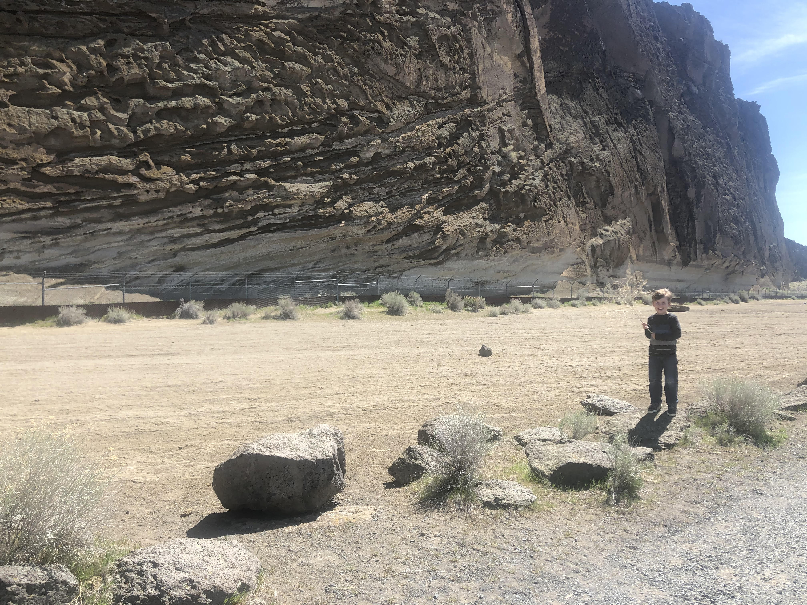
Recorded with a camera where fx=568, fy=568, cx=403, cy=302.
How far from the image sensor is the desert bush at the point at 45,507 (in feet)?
10.2

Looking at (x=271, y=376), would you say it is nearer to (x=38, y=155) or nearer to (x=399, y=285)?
(x=38, y=155)

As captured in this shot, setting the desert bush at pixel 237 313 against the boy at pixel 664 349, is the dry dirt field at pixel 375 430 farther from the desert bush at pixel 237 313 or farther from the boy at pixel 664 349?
the desert bush at pixel 237 313

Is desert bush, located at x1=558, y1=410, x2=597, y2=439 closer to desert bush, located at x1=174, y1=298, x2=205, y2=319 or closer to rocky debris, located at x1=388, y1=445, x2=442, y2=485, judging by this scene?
rocky debris, located at x1=388, y1=445, x2=442, y2=485

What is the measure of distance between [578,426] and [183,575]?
4.73 meters

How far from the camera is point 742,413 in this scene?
6.76 metres

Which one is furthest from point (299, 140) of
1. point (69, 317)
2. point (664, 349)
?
point (664, 349)

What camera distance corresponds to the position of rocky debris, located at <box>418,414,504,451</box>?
527 centimetres

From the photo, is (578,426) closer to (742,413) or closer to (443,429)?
(443,429)

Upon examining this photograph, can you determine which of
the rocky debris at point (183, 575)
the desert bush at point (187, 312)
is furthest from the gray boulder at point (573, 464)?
the desert bush at point (187, 312)

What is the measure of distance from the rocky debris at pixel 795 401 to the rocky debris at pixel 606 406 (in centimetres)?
212

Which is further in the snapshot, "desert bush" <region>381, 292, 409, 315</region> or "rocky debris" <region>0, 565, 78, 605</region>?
"desert bush" <region>381, 292, 409, 315</region>

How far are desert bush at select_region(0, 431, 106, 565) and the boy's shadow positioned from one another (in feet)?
17.3

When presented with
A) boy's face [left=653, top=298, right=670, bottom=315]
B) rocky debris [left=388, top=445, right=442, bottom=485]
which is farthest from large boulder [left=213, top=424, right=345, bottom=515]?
boy's face [left=653, top=298, right=670, bottom=315]

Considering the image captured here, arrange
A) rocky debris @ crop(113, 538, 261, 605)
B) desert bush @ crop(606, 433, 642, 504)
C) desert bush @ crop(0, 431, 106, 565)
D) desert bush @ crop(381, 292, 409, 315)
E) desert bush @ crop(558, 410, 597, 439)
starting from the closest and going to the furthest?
rocky debris @ crop(113, 538, 261, 605), desert bush @ crop(0, 431, 106, 565), desert bush @ crop(606, 433, 642, 504), desert bush @ crop(558, 410, 597, 439), desert bush @ crop(381, 292, 409, 315)
